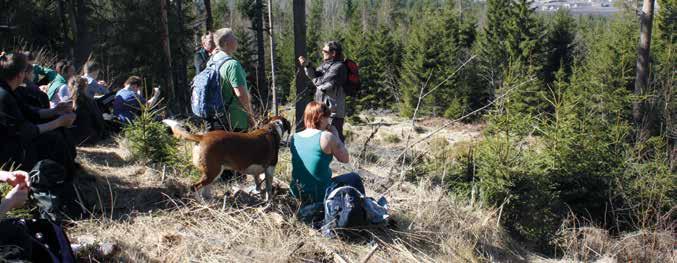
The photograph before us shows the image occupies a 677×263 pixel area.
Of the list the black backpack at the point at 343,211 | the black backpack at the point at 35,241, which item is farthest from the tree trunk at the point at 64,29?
the black backpack at the point at 35,241

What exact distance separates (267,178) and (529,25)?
29092 millimetres

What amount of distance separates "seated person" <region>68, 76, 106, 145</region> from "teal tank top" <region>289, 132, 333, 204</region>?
286 cm

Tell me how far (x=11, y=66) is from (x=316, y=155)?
2.32 metres

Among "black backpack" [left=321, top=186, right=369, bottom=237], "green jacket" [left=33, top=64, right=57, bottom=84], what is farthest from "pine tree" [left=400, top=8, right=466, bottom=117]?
"black backpack" [left=321, top=186, right=369, bottom=237]

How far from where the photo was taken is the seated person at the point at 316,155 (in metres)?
4.29

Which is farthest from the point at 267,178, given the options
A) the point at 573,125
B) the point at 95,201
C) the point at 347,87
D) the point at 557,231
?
the point at 573,125

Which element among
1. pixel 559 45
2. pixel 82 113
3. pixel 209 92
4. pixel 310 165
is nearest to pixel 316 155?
pixel 310 165

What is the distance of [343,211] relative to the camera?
4.17 m

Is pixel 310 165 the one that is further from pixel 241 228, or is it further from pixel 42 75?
pixel 42 75

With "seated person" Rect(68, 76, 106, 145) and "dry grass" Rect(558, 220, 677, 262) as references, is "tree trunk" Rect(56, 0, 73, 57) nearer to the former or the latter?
"seated person" Rect(68, 76, 106, 145)

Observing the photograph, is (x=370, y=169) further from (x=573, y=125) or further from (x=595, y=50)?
(x=595, y=50)

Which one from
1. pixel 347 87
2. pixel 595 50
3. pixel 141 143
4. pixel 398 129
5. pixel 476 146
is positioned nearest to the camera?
pixel 141 143

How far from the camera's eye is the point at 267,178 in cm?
460

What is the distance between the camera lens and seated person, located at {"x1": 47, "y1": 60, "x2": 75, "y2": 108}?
6043 mm
